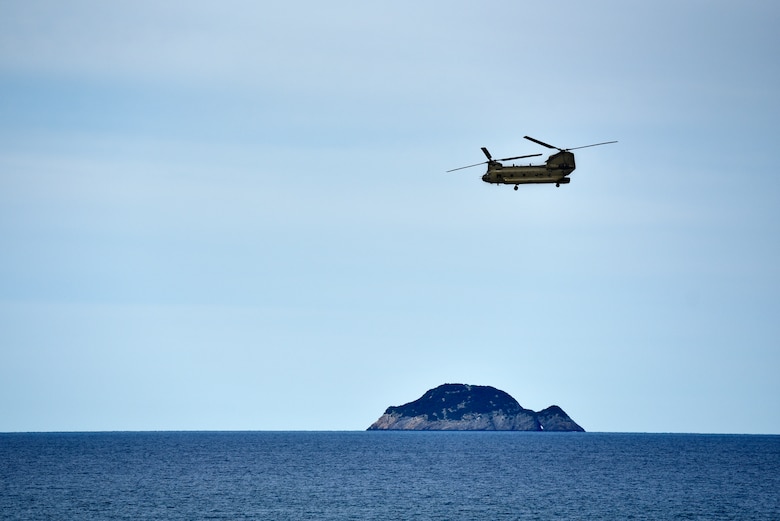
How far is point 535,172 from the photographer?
8600 centimetres

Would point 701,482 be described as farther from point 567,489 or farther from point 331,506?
point 331,506

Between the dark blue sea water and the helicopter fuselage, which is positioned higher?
Result: the helicopter fuselage

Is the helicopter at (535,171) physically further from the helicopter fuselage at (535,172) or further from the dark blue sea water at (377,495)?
the dark blue sea water at (377,495)

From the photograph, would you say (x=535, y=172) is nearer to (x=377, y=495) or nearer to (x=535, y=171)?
(x=535, y=171)

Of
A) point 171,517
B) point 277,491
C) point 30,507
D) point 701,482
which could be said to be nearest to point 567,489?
point 701,482

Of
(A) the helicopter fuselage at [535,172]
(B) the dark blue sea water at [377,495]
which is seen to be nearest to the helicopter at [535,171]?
(A) the helicopter fuselage at [535,172]

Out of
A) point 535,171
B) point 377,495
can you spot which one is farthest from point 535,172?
point 377,495

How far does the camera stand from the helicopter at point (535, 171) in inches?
3364

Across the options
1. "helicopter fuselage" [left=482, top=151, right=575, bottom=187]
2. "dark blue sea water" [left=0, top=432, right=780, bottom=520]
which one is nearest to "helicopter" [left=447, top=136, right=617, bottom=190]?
"helicopter fuselage" [left=482, top=151, right=575, bottom=187]

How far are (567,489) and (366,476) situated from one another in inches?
1657

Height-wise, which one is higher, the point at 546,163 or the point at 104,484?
the point at 546,163

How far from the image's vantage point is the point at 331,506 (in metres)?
126

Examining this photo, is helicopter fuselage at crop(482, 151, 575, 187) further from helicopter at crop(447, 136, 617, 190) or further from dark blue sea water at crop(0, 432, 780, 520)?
dark blue sea water at crop(0, 432, 780, 520)

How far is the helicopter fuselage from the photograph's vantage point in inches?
3364
